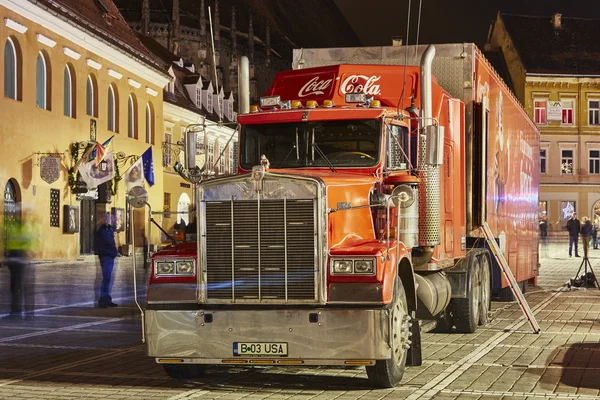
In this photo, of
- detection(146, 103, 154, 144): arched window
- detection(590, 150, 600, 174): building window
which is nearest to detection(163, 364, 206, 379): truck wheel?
detection(146, 103, 154, 144): arched window

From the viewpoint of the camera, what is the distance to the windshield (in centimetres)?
1248

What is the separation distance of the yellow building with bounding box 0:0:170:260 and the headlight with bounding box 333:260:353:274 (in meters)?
24.8

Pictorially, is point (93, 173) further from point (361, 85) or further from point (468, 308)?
point (361, 85)

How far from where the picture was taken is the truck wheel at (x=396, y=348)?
36.2 feet

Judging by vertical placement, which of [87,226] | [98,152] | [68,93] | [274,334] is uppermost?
[68,93]

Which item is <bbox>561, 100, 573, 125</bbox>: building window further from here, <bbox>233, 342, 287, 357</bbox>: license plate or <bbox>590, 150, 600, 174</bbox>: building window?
<bbox>233, 342, 287, 357</bbox>: license plate

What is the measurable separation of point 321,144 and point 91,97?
31683 mm

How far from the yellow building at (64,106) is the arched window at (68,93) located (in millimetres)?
34

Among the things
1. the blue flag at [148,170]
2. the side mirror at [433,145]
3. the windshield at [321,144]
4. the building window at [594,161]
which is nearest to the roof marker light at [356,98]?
the windshield at [321,144]

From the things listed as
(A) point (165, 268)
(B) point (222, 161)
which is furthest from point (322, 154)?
(A) point (165, 268)

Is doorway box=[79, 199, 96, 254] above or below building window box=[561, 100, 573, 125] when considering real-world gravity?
below

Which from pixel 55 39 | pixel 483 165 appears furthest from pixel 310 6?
pixel 483 165

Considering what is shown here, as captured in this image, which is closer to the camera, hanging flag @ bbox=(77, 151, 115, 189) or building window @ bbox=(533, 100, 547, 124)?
hanging flag @ bbox=(77, 151, 115, 189)

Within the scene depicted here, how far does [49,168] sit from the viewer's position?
37.3 metres
